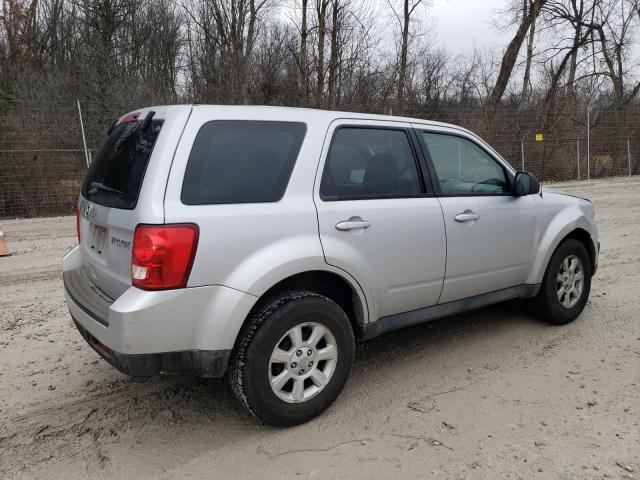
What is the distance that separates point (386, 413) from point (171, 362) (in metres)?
1.37

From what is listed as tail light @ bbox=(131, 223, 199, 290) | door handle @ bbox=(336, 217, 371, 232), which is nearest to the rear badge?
tail light @ bbox=(131, 223, 199, 290)

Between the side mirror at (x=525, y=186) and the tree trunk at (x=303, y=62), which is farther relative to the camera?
the tree trunk at (x=303, y=62)

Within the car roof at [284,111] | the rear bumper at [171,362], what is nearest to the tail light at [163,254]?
the rear bumper at [171,362]

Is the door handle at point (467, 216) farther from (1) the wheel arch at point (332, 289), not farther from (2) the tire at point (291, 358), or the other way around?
(2) the tire at point (291, 358)

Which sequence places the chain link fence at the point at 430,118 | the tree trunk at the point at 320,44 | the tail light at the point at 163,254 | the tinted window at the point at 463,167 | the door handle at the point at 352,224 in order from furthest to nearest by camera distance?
1. the tree trunk at the point at 320,44
2. the chain link fence at the point at 430,118
3. the tinted window at the point at 463,167
4. the door handle at the point at 352,224
5. the tail light at the point at 163,254

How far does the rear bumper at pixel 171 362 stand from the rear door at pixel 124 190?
14.5 inches

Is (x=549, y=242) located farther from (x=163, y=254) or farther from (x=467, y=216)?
(x=163, y=254)

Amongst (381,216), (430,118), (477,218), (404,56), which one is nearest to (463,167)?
(477,218)

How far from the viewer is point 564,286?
4.56 metres

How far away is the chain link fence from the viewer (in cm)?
1205

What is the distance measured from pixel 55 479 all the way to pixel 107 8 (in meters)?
26.4

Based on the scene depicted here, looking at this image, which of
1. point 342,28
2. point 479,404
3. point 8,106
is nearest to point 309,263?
point 479,404

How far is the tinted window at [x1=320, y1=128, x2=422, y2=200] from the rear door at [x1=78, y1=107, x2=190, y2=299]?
95cm

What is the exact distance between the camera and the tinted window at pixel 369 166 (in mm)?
3207
